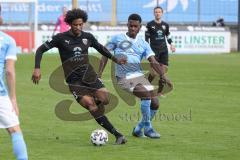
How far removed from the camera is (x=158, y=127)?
14359 millimetres

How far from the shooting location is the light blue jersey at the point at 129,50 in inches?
525

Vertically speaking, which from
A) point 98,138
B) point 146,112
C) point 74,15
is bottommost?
point 98,138

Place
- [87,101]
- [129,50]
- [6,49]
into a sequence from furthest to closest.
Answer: [129,50]
[87,101]
[6,49]

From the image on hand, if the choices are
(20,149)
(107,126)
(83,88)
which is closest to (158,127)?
(107,126)

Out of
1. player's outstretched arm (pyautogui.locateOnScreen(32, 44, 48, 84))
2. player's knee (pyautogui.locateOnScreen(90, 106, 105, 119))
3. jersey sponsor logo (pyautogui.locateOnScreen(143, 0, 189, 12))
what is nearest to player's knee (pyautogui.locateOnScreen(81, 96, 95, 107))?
player's knee (pyautogui.locateOnScreen(90, 106, 105, 119))

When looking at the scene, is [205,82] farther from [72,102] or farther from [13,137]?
[13,137]

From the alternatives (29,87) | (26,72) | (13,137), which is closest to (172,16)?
(26,72)

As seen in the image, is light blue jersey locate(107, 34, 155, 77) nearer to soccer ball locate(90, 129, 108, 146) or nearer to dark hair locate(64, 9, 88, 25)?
dark hair locate(64, 9, 88, 25)

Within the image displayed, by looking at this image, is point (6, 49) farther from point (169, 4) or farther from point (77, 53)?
point (169, 4)

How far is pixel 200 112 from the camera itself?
16.6 metres

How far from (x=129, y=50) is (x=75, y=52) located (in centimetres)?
136

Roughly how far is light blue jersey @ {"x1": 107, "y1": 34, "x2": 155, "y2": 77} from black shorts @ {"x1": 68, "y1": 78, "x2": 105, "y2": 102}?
1.06m

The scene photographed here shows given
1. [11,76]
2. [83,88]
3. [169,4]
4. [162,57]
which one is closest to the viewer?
[11,76]

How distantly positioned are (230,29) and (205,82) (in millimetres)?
21130
